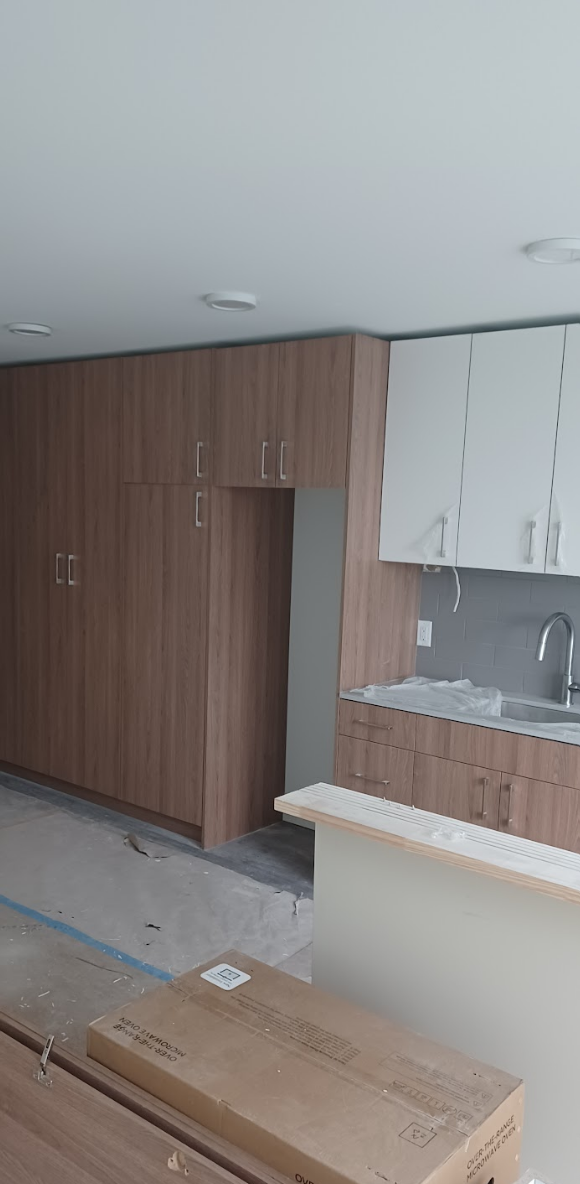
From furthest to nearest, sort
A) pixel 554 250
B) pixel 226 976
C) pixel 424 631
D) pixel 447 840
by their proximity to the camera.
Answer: pixel 424 631
pixel 554 250
pixel 447 840
pixel 226 976

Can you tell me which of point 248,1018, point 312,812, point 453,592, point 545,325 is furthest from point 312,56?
point 453,592

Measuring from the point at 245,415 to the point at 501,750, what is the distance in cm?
183

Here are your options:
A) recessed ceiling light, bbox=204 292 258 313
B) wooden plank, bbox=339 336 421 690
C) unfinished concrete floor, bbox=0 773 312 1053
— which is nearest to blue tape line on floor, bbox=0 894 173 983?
unfinished concrete floor, bbox=0 773 312 1053

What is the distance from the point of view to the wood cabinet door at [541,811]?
3.18 meters

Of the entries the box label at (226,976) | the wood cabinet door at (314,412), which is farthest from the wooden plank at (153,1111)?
the wood cabinet door at (314,412)

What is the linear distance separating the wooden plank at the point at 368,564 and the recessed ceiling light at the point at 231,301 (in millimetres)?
571

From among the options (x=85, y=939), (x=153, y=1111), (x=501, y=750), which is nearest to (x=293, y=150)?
(x=153, y=1111)

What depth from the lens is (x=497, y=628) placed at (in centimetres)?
393

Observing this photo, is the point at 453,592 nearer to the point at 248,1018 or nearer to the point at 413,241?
the point at 413,241

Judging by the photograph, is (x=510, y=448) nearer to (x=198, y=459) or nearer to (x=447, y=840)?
(x=198, y=459)

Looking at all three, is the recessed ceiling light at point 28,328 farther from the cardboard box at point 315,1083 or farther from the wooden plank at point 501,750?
the cardboard box at point 315,1083

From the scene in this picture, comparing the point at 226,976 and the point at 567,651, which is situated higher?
the point at 567,651

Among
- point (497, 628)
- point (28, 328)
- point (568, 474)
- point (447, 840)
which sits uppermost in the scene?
point (28, 328)

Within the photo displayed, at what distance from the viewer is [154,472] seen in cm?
438
